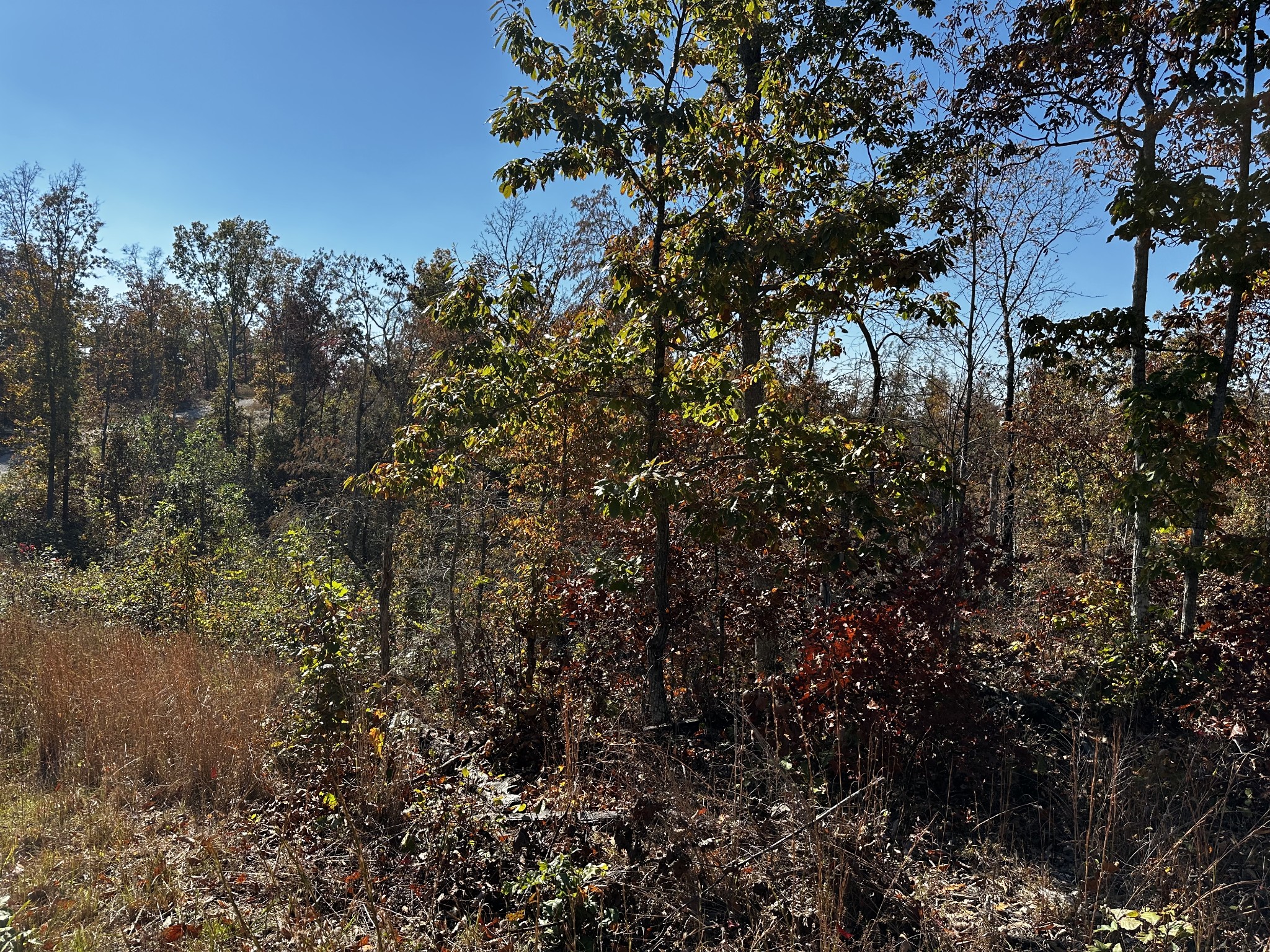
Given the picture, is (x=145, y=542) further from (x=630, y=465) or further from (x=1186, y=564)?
(x=1186, y=564)

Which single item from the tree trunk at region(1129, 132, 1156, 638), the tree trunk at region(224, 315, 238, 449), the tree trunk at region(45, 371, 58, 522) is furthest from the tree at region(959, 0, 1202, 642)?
the tree trunk at region(224, 315, 238, 449)

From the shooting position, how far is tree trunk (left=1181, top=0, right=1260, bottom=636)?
462cm

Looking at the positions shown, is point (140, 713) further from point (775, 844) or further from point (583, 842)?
point (775, 844)

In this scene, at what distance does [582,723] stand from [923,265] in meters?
3.60

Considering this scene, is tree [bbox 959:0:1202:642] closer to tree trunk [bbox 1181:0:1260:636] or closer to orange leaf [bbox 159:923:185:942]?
tree trunk [bbox 1181:0:1260:636]

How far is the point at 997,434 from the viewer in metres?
13.3

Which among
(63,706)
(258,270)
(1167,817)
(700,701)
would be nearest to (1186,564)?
(1167,817)

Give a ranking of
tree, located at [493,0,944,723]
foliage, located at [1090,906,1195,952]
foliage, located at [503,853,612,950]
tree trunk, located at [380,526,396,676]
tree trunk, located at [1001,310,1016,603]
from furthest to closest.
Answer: tree trunk, located at [1001,310,1016,603], tree trunk, located at [380,526,396,676], tree, located at [493,0,944,723], foliage, located at [503,853,612,950], foliage, located at [1090,906,1195,952]

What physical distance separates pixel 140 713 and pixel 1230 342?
8.50 m

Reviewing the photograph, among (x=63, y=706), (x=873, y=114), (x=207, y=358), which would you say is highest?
(x=207, y=358)

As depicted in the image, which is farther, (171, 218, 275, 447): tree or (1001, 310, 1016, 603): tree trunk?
(171, 218, 275, 447): tree

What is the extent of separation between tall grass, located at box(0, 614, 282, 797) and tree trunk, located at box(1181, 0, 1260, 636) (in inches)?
256

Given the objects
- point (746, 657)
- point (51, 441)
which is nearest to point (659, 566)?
→ point (746, 657)

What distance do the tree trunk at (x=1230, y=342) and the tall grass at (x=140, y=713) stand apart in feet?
21.4
